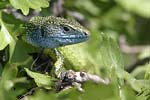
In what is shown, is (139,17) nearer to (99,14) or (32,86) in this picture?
(99,14)

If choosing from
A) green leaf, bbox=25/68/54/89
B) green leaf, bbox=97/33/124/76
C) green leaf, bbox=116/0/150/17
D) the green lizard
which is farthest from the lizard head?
green leaf, bbox=116/0/150/17

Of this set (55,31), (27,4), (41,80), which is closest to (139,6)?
(55,31)

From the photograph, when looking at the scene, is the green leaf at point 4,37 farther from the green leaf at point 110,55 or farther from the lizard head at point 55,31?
the green leaf at point 110,55

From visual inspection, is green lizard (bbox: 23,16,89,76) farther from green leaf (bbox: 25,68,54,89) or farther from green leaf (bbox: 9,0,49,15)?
green leaf (bbox: 25,68,54,89)

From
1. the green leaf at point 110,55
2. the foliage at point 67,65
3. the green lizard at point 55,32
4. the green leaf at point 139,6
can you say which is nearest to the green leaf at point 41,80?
the foliage at point 67,65

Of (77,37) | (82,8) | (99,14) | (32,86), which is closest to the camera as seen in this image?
(32,86)

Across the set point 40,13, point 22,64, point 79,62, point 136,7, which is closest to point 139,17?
point 136,7

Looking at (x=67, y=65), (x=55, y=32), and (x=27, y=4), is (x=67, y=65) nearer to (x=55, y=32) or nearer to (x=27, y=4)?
(x=55, y=32)
